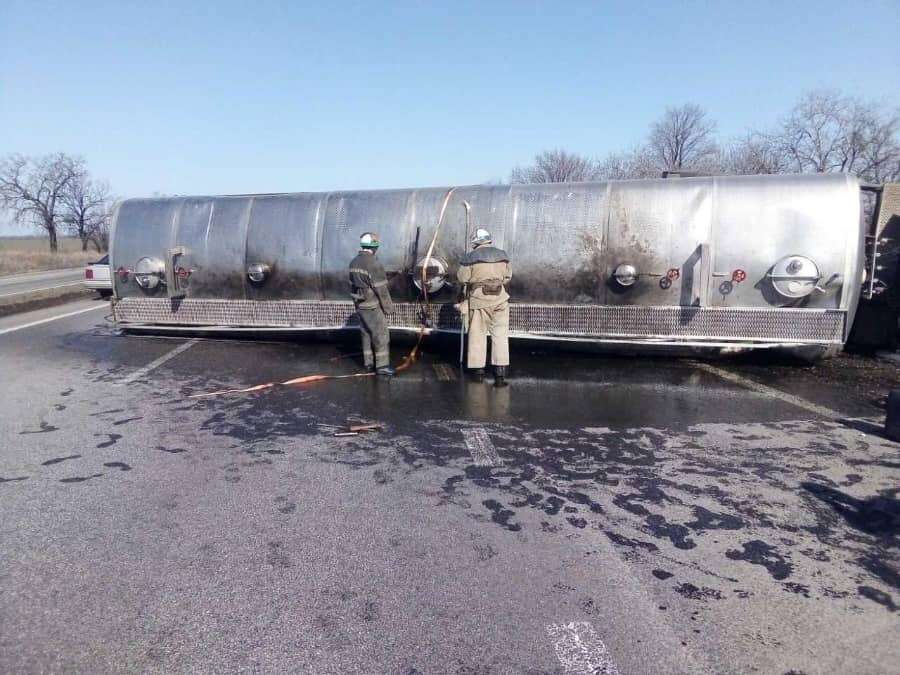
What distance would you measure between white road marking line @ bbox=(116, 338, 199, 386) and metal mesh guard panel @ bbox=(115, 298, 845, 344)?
384 mm

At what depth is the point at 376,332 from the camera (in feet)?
23.9

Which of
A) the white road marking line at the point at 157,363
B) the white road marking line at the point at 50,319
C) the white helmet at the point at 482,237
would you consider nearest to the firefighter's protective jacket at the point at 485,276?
the white helmet at the point at 482,237

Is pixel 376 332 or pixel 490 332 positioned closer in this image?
pixel 490 332

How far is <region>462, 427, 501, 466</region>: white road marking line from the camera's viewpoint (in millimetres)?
4594

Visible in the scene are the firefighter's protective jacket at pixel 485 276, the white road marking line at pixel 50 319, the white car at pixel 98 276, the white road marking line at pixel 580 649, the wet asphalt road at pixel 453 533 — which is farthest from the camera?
the white car at pixel 98 276

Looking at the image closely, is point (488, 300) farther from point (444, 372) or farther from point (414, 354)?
point (414, 354)

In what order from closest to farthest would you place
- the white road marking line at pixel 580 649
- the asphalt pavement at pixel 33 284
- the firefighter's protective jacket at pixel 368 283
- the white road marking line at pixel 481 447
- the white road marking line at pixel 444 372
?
the white road marking line at pixel 580 649, the white road marking line at pixel 481 447, the firefighter's protective jacket at pixel 368 283, the white road marking line at pixel 444 372, the asphalt pavement at pixel 33 284

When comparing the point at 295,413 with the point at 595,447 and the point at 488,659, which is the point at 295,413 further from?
the point at 488,659

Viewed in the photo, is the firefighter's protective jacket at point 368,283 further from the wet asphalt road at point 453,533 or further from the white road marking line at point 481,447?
the white road marking line at point 481,447

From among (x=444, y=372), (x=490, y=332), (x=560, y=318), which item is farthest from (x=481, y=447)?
(x=560, y=318)

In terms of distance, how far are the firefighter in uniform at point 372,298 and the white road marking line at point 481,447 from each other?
7.42ft

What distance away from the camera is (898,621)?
2.66m

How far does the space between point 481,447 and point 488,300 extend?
233cm

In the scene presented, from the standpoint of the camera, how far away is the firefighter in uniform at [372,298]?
7.15 metres
